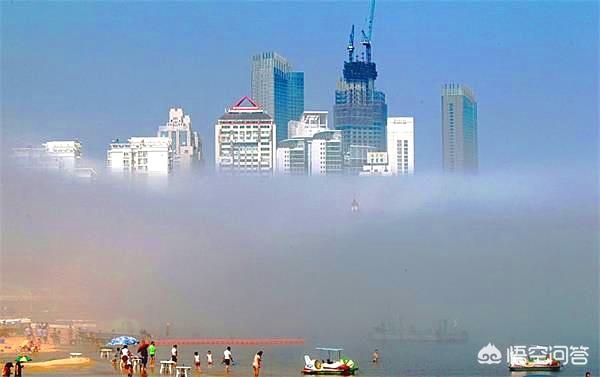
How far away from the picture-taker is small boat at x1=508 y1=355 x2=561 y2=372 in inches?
3002

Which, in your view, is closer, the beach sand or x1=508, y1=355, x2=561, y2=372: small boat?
x1=508, y1=355, x2=561, y2=372: small boat

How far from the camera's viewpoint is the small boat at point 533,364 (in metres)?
76.2

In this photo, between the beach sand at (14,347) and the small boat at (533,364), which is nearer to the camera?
the small boat at (533,364)

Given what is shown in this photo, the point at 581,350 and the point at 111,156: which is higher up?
the point at 111,156

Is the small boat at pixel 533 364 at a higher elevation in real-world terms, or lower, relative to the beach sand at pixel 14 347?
lower

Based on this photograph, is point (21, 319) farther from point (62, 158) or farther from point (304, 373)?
point (304, 373)

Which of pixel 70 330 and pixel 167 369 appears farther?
pixel 70 330

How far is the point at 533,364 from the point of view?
3063 inches

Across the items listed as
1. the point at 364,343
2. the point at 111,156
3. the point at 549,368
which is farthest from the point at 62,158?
the point at 549,368

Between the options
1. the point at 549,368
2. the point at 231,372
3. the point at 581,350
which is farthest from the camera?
the point at 581,350

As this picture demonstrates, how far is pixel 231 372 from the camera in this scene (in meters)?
61.3

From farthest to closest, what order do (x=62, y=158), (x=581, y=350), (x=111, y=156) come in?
(x=111, y=156) < (x=62, y=158) < (x=581, y=350)

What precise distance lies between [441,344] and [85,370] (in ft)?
361

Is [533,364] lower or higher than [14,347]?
lower
